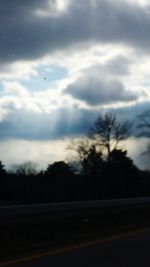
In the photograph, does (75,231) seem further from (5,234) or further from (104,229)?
(5,234)

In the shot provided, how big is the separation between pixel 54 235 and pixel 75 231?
6.00 feet

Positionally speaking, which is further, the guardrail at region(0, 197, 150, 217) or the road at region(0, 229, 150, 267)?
the guardrail at region(0, 197, 150, 217)

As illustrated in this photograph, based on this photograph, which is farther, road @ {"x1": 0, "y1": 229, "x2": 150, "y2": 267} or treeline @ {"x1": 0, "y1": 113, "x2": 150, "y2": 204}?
treeline @ {"x1": 0, "y1": 113, "x2": 150, "y2": 204}

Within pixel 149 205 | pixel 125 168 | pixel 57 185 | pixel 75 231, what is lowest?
pixel 75 231

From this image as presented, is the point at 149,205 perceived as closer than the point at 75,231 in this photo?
No

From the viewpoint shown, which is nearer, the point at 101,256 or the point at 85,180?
the point at 101,256

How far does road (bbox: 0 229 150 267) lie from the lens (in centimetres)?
1262

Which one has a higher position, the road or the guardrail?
the guardrail

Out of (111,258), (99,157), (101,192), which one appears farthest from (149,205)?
(99,157)

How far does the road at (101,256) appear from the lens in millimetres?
12619

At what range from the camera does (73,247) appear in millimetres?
15891

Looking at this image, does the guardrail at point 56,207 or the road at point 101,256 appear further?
the guardrail at point 56,207

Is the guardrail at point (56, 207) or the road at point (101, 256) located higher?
the guardrail at point (56, 207)

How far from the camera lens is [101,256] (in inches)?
546
